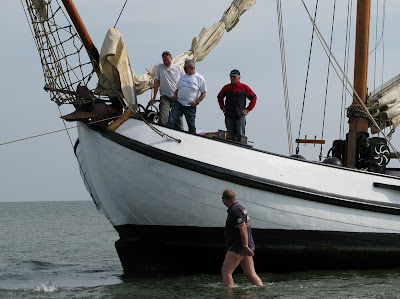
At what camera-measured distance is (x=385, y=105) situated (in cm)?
1619

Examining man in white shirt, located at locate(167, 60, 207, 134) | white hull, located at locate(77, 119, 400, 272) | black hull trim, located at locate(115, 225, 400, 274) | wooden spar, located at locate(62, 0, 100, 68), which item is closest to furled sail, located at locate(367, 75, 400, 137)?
white hull, located at locate(77, 119, 400, 272)

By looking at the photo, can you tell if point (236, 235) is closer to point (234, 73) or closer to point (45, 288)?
point (45, 288)

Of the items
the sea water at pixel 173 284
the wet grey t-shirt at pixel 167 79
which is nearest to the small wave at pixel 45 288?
the sea water at pixel 173 284

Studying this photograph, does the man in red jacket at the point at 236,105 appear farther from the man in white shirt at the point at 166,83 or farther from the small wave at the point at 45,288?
the small wave at the point at 45,288

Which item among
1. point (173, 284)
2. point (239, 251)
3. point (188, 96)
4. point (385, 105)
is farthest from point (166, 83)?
Result: point (385, 105)

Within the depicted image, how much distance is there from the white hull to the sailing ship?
0.01 m

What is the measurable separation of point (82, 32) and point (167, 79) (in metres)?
1.50

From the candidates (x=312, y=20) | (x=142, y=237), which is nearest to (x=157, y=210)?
(x=142, y=237)

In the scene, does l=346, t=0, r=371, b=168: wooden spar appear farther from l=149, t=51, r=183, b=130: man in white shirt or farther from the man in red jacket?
l=149, t=51, r=183, b=130: man in white shirt

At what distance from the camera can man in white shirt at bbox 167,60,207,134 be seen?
13742mm

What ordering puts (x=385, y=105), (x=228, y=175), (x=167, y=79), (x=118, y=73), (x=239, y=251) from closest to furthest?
(x=239, y=251)
(x=228, y=175)
(x=118, y=73)
(x=167, y=79)
(x=385, y=105)

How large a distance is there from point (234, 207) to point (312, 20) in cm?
498

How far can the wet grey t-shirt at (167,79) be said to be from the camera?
553 inches

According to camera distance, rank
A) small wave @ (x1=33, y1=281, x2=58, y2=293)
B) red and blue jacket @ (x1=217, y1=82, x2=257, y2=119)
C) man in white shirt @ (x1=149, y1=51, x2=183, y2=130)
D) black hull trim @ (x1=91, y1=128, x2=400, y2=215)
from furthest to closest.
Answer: red and blue jacket @ (x1=217, y1=82, x2=257, y2=119) < man in white shirt @ (x1=149, y1=51, x2=183, y2=130) < small wave @ (x1=33, y1=281, x2=58, y2=293) < black hull trim @ (x1=91, y1=128, x2=400, y2=215)
